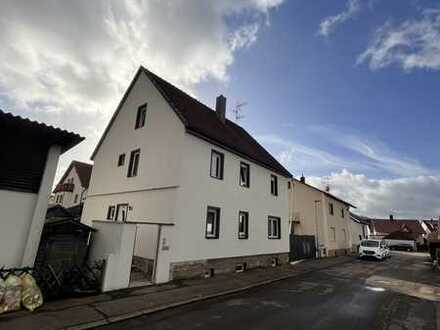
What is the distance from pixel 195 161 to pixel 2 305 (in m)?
8.09

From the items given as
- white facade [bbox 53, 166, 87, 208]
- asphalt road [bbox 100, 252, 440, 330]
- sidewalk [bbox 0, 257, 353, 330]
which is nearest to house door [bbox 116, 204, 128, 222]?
sidewalk [bbox 0, 257, 353, 330]

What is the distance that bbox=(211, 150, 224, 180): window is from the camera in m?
13.3

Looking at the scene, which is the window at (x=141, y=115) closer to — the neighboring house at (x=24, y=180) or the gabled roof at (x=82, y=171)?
the neighboring house at (x=24, y=180)

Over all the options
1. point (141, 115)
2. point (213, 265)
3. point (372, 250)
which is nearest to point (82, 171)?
point (141, 115)

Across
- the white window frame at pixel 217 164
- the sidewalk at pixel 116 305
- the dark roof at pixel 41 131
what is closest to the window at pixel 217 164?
the white window frame at pixel 217 164

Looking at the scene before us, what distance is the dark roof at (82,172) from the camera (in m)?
28.7

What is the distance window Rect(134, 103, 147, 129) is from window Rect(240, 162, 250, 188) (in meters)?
6.39

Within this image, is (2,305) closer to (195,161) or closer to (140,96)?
(195,161)

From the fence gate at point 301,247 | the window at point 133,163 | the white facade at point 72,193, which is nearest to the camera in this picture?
the window at point 133,163

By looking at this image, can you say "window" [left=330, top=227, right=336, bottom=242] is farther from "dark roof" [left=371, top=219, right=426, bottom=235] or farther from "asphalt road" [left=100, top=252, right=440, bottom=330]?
"dark roof" [left=371, top=219, right=426, bottom=235]

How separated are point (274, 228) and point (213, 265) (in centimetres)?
688

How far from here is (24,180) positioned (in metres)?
7.41

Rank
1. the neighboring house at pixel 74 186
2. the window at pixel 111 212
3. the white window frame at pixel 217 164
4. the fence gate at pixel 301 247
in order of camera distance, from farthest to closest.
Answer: the neighboring house at pixel 74 186, the fence gate at pixel 301 247, the window at pixel 111 212, the white window frame at pixel 217 164

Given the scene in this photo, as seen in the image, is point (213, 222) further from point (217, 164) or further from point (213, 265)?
point (217, 164)
